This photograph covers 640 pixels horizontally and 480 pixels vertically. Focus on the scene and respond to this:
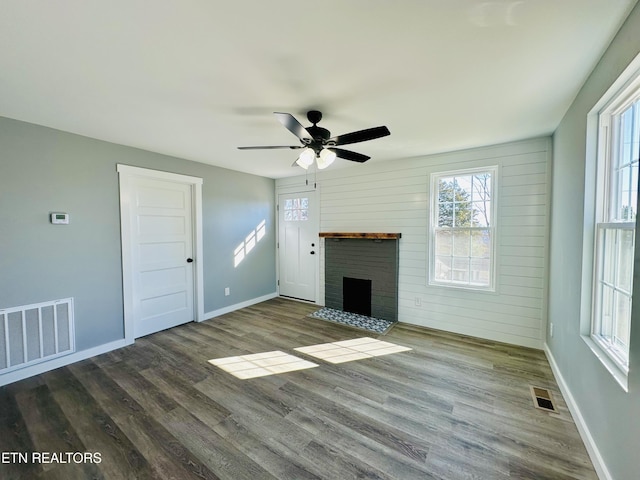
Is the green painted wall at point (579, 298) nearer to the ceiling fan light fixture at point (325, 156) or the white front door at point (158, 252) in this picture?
the ceiling fan light fixture at point (325, 156)

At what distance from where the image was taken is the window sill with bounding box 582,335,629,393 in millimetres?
1311

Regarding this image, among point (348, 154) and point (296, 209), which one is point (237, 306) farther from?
point (348, 154)

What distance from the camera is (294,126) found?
1888 mm

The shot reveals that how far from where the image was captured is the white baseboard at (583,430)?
1.47 m

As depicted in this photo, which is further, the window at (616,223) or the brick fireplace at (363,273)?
the brick fireplace at (363,273)

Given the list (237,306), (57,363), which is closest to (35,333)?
(57,363)

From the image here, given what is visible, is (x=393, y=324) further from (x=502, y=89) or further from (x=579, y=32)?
(x=579, y=32)

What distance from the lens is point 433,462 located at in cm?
159

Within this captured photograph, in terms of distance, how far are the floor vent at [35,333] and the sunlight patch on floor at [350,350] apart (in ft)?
8.06

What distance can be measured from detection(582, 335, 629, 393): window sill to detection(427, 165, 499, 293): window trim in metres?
1.54

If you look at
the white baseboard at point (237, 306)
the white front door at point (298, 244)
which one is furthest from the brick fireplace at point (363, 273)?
the white baseboard at point (237, 306)

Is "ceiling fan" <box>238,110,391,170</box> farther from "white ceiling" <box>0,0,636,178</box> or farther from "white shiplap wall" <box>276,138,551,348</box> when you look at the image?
"white shiplap wall" <box>276,138,551,348</box>

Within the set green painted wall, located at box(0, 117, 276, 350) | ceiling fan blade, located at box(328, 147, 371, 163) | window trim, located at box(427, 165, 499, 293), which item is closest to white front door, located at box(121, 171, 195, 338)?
green painted wall, located at box(0, 117, 276, 350)

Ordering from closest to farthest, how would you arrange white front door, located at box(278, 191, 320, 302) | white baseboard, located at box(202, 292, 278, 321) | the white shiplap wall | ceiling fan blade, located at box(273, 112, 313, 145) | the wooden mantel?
ceiling fan blade, located at box(273, 112, 313, 145) < the white shiplap wall < the wooden mantel < white baseboard, located at box(202, 292, 278, 321) < white front door, located at box(278, 191, 320, 302)
